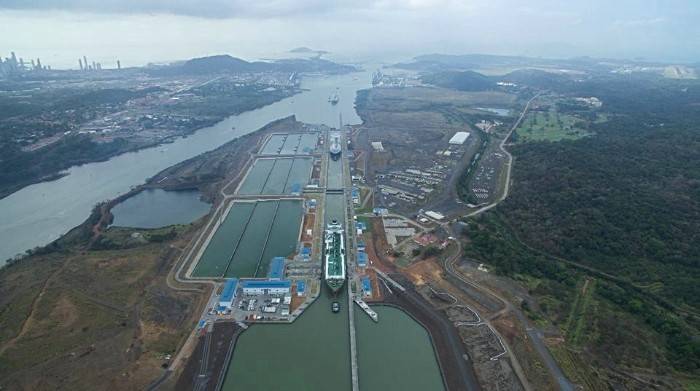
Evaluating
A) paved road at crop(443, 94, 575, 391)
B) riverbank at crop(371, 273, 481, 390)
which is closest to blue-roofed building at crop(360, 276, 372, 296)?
riverbank at crop(371, 273, 481, 390)

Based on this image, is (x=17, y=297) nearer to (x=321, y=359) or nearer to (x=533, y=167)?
(x=321, y=359)

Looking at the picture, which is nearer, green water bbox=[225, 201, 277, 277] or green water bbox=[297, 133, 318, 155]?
green water bbox=[225, 201, 277, 277]

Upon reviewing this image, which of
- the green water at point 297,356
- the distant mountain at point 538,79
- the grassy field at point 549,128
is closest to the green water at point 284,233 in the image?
the green water at point 297,356

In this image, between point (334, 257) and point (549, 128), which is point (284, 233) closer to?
point (334, 257)

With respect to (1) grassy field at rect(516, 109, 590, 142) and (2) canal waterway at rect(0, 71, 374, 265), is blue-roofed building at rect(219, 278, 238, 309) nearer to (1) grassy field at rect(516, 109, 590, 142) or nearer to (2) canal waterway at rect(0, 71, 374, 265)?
(2) canal waterway at rect(0, 71, 374, 265)

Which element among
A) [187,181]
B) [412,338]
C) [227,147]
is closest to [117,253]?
[187,181]

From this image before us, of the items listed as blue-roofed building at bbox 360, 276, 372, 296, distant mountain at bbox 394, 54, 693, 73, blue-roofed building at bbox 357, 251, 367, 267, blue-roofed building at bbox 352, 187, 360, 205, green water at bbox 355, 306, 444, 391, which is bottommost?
green water at bbox 355, 306, 444, 391

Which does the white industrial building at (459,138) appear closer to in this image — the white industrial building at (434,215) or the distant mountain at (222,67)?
the white industrial building at (434,215)
